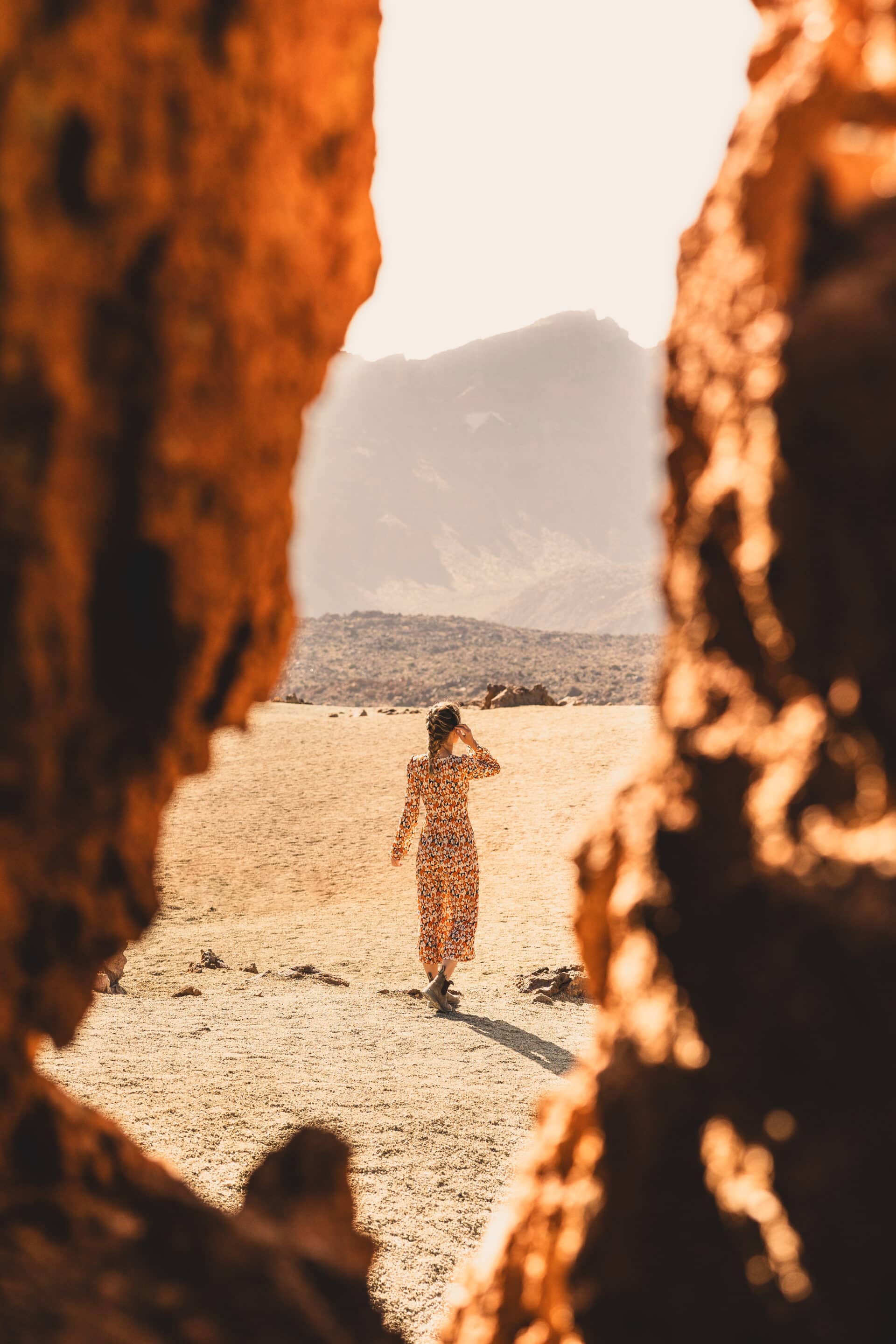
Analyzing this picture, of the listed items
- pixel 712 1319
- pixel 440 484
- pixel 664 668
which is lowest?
pixel 712 1319

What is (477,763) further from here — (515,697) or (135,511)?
(515,697)

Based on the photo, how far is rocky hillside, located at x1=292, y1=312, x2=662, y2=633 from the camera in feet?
307

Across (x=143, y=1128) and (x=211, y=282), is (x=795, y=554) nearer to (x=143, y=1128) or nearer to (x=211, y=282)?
(x=211, y=282)

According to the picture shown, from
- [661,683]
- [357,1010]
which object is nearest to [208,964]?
[357,1010]

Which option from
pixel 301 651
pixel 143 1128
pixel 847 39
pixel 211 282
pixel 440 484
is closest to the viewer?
pixel 847 39

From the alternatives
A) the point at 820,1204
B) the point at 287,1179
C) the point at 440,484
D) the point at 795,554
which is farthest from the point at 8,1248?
the point at 440,484

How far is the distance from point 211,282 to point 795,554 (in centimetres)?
96

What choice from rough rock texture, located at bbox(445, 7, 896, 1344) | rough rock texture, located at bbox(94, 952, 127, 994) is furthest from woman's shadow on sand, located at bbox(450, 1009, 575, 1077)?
rough rock texture, located at bbox(445, 7, 896, 1344)

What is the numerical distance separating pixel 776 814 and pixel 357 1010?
576cm

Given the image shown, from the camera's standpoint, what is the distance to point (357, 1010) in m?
6.35

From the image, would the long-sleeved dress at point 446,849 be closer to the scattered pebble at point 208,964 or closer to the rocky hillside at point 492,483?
the scattered pebble at point 208,964

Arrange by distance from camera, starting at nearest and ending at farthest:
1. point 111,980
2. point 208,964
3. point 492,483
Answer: point 111,980, point 208,964, point 492,483

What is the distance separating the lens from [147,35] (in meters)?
1.35

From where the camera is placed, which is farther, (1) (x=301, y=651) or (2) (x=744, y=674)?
(1) (x=301, y=651)
